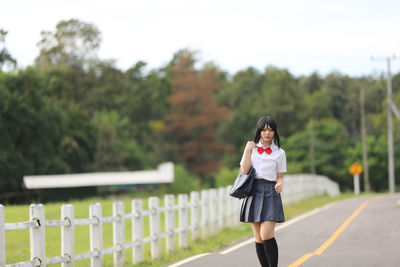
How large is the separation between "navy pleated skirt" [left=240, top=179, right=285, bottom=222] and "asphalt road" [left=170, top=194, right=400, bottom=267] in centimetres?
292

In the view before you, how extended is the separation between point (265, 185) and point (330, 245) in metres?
6.23

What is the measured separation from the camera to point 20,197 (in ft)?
169

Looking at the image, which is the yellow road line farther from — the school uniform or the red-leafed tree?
the red-leafed tree

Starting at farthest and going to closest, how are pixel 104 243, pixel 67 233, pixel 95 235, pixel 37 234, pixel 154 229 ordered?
pixel 104 243
pixel 154 229
pixel 95 235
pixel 67 233
pixel 37 234

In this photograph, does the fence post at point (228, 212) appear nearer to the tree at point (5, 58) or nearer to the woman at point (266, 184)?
the woman at point (266, 184)

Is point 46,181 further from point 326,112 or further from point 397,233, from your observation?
point 326,112

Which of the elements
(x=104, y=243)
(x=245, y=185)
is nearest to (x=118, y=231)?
(x=245, y=185)

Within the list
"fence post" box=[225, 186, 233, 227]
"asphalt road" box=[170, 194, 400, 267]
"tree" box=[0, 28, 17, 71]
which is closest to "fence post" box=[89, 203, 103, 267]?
"asphalt road" box=[170, 194, 400, 267]

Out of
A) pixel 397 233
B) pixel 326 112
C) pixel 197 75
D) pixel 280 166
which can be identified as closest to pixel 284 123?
pixel 326 112

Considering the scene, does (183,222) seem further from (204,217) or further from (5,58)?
(5,58)

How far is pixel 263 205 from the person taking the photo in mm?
8414

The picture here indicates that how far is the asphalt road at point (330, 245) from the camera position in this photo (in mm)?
11562

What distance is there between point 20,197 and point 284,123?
49.8 meters

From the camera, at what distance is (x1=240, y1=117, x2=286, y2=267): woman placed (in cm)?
841
